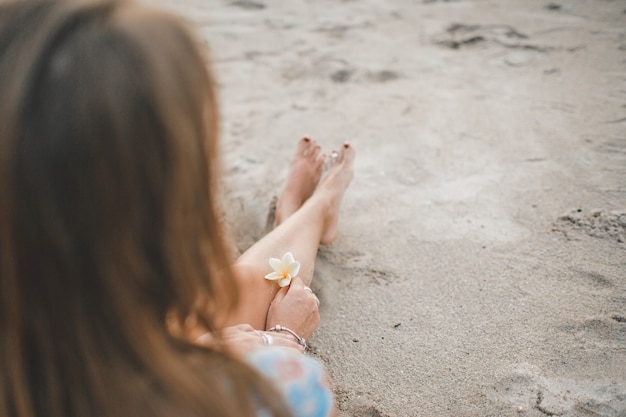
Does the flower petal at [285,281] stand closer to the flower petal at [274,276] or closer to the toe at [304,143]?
the flower petal at [274,276]

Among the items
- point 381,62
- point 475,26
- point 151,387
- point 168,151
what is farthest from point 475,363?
point 475,26

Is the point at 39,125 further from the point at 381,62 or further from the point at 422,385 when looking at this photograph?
the point at 381,62

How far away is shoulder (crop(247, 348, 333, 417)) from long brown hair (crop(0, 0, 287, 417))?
0.08 metres

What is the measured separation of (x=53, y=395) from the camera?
0.73 metres

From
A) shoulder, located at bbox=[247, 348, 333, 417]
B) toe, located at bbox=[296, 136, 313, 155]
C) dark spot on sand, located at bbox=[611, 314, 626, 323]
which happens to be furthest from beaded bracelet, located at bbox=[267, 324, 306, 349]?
A: toe, located at bbox=[296, 136, 313, 155]

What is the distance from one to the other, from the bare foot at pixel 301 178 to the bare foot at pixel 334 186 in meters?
0.06

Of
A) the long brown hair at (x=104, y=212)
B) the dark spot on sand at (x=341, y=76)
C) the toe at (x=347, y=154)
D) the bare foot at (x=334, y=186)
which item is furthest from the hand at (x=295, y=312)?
the dark spot on sand at (x=341, y=76)

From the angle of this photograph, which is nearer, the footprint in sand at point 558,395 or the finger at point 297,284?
the footprint in sand at point 558,395

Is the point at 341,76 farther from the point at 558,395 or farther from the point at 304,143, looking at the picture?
the point at 558,395

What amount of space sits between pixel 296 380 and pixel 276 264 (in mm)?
747

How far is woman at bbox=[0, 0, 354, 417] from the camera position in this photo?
65 centimetres

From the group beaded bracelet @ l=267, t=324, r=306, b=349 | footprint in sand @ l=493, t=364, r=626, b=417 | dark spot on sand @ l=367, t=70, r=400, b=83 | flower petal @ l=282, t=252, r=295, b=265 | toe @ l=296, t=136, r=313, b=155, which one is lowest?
footprint in sand @ l=493, t=364, r=626, b=417

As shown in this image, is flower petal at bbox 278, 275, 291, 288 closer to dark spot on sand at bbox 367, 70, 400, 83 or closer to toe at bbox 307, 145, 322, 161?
toe at bbox 307, 145, 322, 161

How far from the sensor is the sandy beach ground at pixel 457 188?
1524mm
